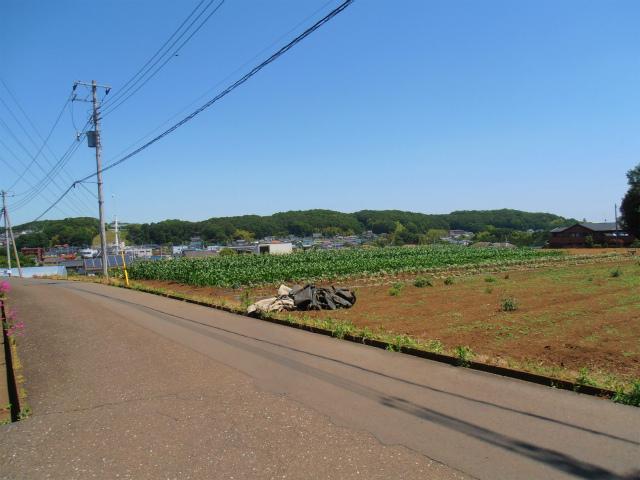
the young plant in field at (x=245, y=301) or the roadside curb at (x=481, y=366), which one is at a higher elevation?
the young plant in field at (x=245, y=301)

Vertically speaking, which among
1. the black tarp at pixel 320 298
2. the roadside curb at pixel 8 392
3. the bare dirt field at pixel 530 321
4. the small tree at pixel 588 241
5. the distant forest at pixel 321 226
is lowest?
the small tree at pixel 588 241

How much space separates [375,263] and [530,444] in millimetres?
31214

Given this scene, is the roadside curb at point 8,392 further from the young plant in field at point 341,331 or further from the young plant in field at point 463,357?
the young plant in field at point 463,357

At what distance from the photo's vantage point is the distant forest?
306 ft

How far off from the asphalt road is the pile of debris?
607 centimetres

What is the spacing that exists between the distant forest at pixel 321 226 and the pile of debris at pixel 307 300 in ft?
242

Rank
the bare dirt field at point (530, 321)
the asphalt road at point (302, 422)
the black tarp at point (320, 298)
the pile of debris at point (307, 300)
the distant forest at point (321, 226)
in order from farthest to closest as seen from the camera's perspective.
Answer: the distant forest at point (321, 226) < the black tarp at point (320, 298) < the pile of debris at point (307, 300) < the bare dirt field at point (530, 321) < the asphalt road at point (302, 422)

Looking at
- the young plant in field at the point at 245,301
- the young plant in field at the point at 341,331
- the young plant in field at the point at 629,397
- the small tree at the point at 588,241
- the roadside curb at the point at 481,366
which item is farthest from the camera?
the small tree at the point at 588,241

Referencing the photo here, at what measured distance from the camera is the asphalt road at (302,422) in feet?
13.2

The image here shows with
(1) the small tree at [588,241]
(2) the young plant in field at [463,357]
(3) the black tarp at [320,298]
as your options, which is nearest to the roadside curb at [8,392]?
(2) the young plant in field at [463,357]

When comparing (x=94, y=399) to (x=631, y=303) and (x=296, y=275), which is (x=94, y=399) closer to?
(x=631, y=303)

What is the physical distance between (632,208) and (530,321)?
6890 centimetres

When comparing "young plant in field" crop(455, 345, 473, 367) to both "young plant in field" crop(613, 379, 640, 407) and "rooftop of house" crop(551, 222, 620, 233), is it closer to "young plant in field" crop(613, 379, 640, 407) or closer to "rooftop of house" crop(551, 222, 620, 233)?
"young plant in field" crop(613, 379, 640, 407)

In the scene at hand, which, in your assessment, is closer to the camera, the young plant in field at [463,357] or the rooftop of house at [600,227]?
the young plant in field at [463,357]
